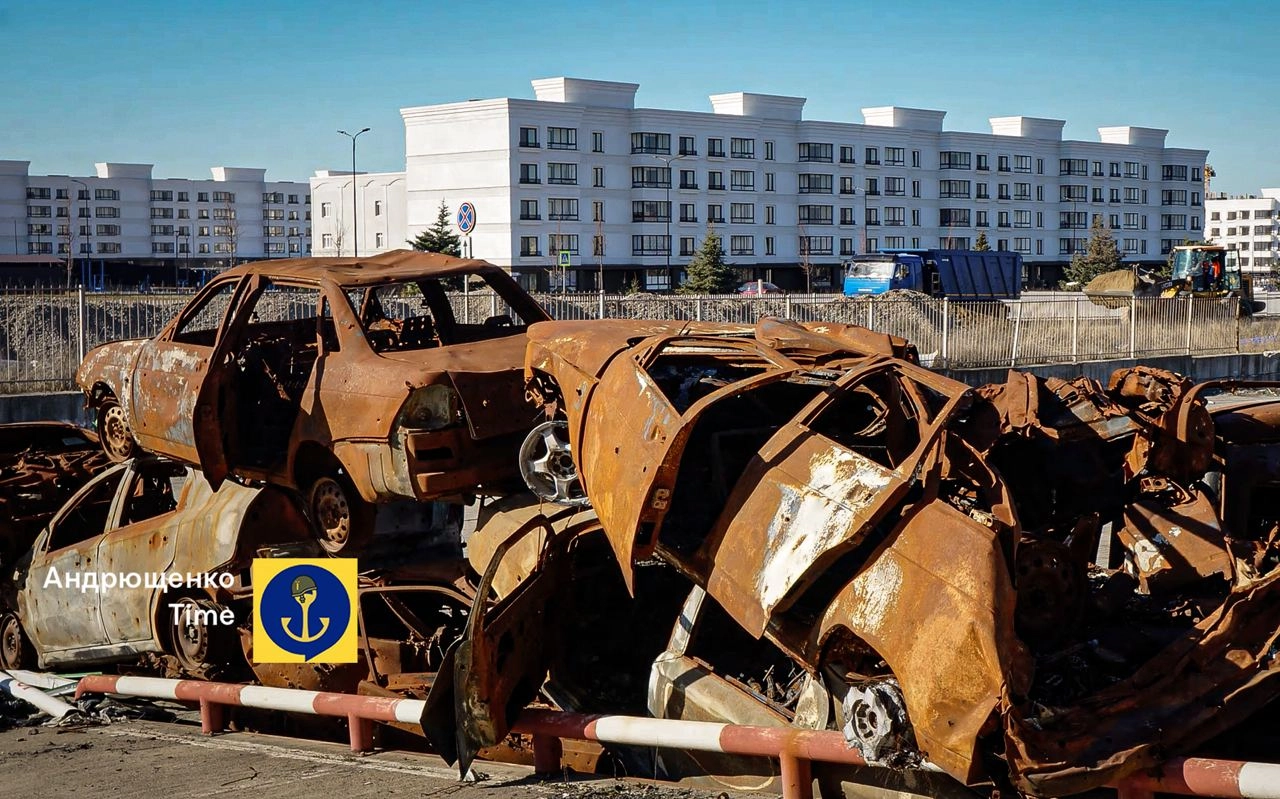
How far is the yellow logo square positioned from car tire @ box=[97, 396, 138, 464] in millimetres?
2574

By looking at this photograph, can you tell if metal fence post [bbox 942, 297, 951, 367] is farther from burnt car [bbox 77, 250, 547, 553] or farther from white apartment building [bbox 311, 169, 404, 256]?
white apartment building [bbox 311, 169, 404, 256]

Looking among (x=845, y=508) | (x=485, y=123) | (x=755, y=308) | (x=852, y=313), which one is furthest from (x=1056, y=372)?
(x=485, y=123)

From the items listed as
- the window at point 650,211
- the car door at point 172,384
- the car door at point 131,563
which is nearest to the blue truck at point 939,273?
the window at point 650,211

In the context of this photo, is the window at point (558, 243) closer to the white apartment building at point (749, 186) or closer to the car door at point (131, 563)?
the white apartment building at point (749, 186)

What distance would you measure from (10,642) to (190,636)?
2.48 m

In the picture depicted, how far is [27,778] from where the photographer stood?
289 inches

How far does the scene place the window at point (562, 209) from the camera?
7412cm

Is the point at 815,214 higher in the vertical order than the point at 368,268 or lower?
higher

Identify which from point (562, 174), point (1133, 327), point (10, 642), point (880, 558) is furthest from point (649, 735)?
point (562, 174)

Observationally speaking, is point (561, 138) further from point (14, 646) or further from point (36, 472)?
point (14, 646)

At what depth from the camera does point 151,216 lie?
123000mm

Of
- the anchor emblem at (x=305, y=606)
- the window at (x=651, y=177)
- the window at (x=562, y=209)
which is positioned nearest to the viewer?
the anchor emblem at (x=305, y=606)

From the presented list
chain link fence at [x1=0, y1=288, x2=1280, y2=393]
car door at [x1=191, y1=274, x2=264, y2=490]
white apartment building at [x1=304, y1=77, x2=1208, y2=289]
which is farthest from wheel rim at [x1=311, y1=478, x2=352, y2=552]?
white apartment building at [x1=304, y1=77, x2=1208, y2=289]

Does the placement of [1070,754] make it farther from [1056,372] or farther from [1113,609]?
[1056,372]
